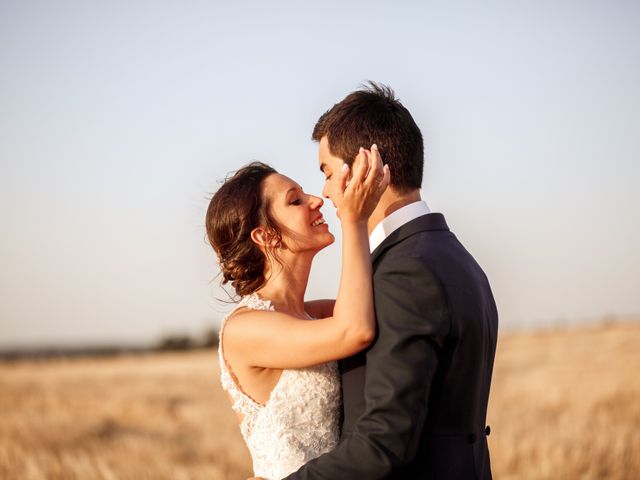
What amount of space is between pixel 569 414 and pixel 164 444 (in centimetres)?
646

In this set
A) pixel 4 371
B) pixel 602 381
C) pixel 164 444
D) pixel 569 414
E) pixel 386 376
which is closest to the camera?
pixel 386 376

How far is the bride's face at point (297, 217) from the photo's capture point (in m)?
4.45

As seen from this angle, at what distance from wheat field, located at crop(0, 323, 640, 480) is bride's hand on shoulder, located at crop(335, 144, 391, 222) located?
7.45 meters

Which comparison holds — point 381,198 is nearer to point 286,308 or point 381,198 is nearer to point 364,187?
point 364,187

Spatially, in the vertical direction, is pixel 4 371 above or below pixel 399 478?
below

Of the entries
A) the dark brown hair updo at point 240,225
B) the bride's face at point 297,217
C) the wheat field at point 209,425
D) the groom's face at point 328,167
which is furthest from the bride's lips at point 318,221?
the wheat field at point 209,425

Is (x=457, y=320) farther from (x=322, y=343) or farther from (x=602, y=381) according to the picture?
(x=602, y=381)

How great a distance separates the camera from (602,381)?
1755 cm

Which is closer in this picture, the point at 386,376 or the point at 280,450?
the point at 386,376

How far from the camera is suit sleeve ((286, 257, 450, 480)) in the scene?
3330 millimetres

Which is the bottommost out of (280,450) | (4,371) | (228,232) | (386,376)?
(4,371)

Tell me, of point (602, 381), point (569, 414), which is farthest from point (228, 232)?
point (602, 381)

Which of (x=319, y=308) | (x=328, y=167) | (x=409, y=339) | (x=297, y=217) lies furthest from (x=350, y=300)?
(x=319, y=308)

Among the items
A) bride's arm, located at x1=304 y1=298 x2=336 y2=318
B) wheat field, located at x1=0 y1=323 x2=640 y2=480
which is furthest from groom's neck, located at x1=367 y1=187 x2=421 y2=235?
wheat field, located at x1=0 y1=323 x2=640 y2=480
